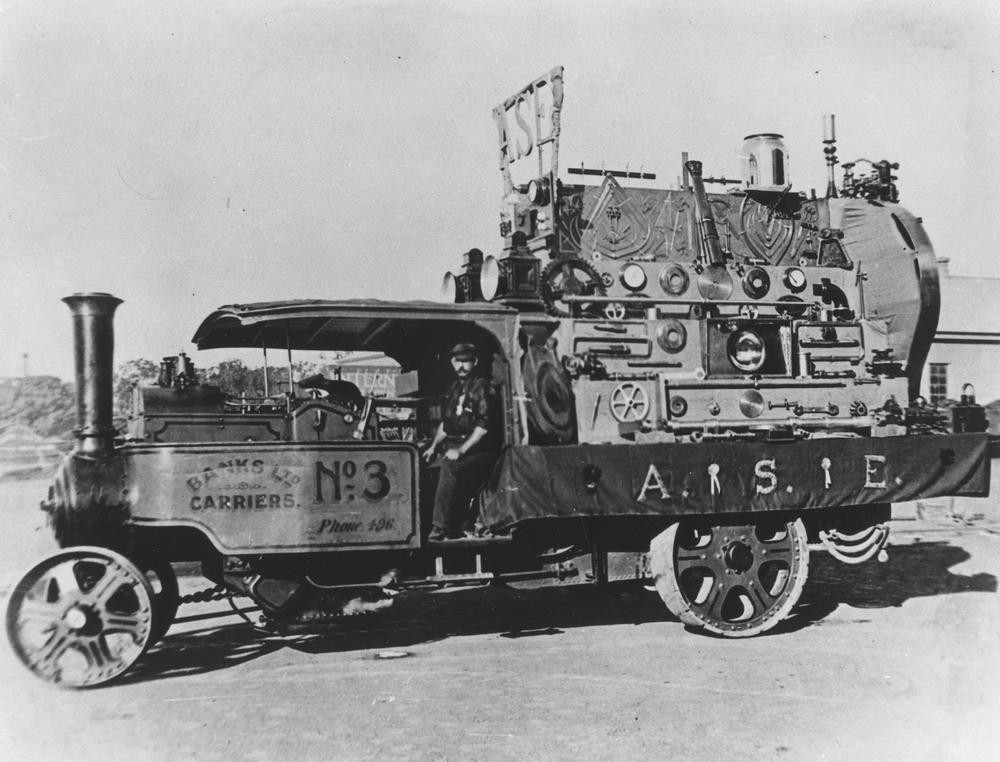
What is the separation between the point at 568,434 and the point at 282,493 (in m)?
2.44

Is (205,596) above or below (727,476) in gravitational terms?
below

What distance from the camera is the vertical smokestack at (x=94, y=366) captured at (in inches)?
273

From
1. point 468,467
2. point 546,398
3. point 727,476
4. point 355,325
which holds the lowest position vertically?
point 727,476

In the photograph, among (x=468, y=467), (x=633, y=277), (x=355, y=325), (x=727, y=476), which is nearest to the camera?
(x=468, y=467)

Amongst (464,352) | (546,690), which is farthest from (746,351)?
(546,690)

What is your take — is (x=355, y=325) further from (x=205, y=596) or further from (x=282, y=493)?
(x=205, y=596)

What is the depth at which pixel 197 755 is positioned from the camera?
17.9 ft

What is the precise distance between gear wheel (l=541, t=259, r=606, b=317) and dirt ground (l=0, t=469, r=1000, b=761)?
9.26 ft

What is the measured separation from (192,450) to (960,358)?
108 ft

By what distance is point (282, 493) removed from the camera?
7.11 meters

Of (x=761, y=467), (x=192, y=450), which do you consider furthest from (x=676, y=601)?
(x=192, y=450)

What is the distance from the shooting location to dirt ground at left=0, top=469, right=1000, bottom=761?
5633 mm

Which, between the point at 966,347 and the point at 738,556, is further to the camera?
the point at 966,347

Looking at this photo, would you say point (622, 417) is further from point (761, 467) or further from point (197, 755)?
point (197, 755)
